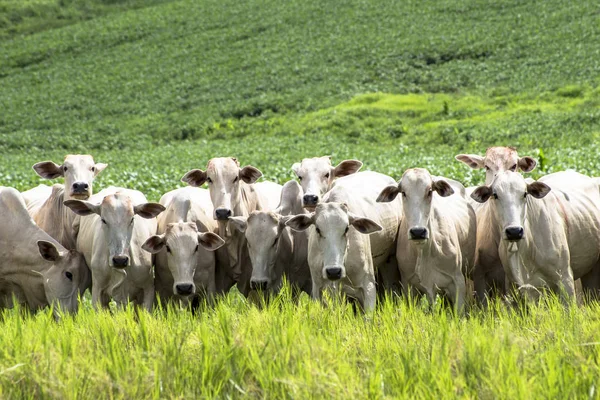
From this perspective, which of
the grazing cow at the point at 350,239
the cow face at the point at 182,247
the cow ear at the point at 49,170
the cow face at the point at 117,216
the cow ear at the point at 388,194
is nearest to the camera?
the grazing cow at the point at 350,239

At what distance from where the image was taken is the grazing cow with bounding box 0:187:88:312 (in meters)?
10.9

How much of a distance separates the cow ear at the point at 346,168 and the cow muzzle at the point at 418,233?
243cm

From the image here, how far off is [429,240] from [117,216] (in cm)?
354

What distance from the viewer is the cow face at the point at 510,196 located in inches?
382

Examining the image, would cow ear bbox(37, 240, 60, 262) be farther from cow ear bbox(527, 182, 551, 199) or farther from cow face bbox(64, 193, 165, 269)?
cow ear bbox(527, 182, 551, 199)

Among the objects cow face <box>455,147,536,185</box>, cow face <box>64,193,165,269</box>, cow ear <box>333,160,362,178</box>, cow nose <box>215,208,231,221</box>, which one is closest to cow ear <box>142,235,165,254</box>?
cow face <box>64,193,165,269</box>

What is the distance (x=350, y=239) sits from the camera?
1023 cm

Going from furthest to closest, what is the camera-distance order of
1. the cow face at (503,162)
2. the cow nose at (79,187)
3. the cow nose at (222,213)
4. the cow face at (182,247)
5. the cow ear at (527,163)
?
the cow ear at (527,163) < the cow nose at (79,187) < the cow face at (503,162) < the cow nose at (222,213) < the cow face at (182,247)

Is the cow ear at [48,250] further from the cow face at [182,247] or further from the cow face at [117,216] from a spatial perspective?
the cow face at [182,247]

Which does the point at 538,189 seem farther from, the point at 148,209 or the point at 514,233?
the point at 148,209

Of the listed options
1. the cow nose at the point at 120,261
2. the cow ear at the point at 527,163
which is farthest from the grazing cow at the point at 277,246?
the cow ear at the point at 527,163

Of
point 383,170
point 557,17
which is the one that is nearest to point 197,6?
point 557,17

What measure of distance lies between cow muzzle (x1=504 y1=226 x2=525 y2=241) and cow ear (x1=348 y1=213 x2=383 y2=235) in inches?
53.9

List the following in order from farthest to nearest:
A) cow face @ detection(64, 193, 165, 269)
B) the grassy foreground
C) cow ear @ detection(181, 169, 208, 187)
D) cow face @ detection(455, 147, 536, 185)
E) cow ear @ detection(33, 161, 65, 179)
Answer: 1. cow ear @ detection(33, 161, 65, 179)
2. cow ear @ detection(181, 169, 208, 187)
3. cow face @ detection(455, 147, 536, 185)
4. cow face @ detection(64, 193, 165, 269)
5. the grassy foreground
